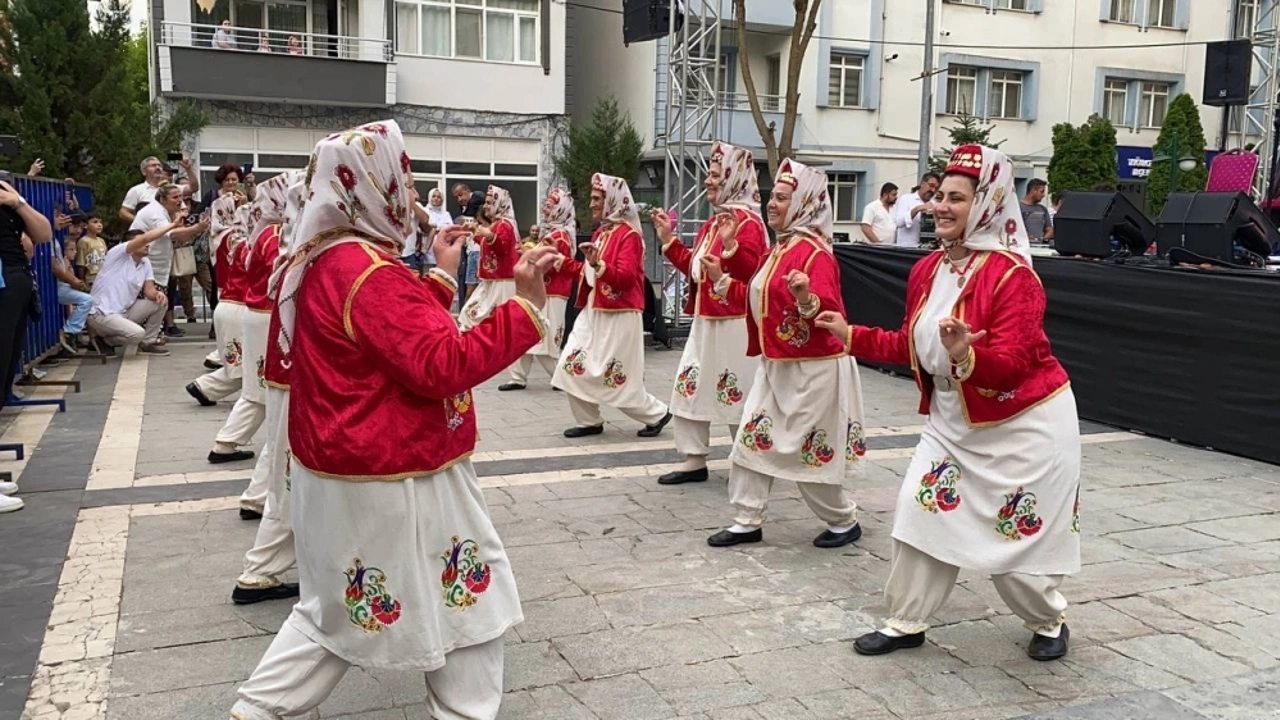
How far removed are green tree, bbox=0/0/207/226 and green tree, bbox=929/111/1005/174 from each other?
1341 cm

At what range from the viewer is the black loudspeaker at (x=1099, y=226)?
28.4 ft

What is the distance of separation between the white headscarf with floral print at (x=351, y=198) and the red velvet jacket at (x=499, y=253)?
6.65 metres

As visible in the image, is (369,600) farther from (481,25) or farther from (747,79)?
(481,25)

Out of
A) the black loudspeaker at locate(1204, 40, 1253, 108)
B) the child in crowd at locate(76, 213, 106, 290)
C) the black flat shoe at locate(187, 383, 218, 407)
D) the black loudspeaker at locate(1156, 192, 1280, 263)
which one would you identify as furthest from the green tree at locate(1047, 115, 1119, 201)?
the black flat shoe at locate(187, 383, 218, 407)

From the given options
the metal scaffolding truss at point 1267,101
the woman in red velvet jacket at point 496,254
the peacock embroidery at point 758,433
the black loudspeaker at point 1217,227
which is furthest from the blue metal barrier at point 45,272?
the metal scaffolding truss at point 1267,101

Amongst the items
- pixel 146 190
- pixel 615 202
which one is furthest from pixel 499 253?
pixel 146 190

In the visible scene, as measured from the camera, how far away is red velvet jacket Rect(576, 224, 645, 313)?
7.54 m

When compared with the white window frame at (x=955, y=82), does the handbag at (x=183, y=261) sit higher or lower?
lower

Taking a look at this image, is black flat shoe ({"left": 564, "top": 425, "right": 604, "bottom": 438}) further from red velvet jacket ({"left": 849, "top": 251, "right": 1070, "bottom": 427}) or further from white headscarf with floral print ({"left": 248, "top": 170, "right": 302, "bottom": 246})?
red velvet jacket ({"left": 849, "top": 251, "right": 1070, "bottom": 427})

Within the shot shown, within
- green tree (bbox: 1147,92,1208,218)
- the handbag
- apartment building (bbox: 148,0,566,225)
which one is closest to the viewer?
the handbag

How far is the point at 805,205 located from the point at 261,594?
3035 mm

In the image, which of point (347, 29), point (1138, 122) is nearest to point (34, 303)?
point (347, 29)

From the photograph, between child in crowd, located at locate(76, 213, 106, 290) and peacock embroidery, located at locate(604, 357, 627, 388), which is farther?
child in crowd, located at locate(76, 213, 106, 290)

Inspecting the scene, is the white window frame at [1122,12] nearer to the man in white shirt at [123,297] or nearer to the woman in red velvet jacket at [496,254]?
the woman in red velvet jacket at [496,254]
